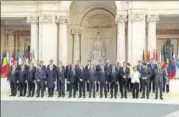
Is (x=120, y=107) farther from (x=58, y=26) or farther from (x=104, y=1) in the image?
(x=104, y=1)

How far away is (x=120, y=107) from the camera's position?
13.4 meters

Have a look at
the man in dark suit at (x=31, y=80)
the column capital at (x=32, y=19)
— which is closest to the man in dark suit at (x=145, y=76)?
the man in dark suit at (x=31, y=80)

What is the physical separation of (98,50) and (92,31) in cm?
117

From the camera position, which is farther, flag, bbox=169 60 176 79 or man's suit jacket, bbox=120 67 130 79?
flag, bbox=169 60 176 79

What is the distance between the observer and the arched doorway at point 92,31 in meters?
24.4

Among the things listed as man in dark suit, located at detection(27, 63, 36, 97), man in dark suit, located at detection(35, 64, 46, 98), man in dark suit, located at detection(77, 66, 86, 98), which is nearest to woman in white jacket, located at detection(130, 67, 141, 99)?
man in dark suit, located at detection(77, 66, 86, 98)

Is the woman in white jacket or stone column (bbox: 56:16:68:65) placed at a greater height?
stone column (bbox: 56:16:68:65)

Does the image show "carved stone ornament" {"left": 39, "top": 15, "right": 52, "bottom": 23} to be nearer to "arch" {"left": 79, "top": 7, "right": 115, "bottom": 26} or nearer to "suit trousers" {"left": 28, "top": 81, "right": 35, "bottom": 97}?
"arch" {"left": 79, "top": 7, "right": 115, "bottom": 26}

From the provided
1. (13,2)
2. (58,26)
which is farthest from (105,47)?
(13,2)

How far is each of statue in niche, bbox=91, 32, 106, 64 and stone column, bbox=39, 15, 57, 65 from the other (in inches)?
142

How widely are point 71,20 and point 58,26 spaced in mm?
2645

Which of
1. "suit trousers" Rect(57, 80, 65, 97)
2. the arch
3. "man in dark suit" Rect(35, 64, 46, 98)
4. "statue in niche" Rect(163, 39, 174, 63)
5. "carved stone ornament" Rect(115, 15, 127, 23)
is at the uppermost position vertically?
the arch

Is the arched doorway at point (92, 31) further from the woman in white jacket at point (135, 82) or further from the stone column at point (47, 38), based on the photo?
the woman in white jacket at point (135, 82)

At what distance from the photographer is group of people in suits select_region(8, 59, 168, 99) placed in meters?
16.5
